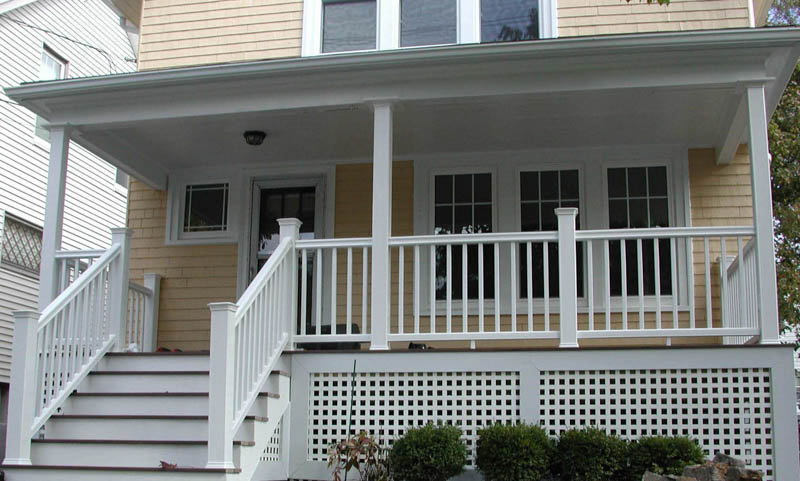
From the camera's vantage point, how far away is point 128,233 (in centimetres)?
787

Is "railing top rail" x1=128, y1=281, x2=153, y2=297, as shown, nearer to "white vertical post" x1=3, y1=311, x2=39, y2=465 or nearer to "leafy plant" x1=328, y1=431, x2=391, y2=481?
"white vertical post" x1=3, y1=311, x2=39, y2=465

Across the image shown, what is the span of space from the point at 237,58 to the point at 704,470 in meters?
6.72

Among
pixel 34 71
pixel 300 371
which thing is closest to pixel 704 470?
pixel 300 371

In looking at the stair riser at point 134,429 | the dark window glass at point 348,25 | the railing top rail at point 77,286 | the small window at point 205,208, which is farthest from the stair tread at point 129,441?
the dark window glass at point 348,25

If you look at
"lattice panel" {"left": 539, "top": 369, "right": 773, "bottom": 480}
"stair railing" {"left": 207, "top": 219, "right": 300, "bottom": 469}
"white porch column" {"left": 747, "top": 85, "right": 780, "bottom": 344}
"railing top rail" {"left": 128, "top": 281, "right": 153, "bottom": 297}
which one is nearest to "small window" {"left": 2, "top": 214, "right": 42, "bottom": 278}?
"railing top rail" {"left": 128, "top": 281, "right": 153, "bottom": 297}

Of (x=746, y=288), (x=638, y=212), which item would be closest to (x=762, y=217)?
(x=746, y=288)

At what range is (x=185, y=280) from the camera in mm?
9508

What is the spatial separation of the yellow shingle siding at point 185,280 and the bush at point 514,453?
13.7 ft

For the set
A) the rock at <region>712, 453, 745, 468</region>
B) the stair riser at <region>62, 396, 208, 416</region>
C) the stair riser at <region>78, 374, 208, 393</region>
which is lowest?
the rock at <region>712, 453, 745, 468</region>

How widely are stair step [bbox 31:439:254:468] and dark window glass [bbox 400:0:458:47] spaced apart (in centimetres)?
517

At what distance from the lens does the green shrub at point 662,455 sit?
580cm

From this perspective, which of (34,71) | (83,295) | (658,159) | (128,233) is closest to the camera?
(83,295)

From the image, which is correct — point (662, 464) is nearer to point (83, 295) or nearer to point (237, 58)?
point (83, 295)

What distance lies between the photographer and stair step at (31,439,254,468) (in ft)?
19.6
